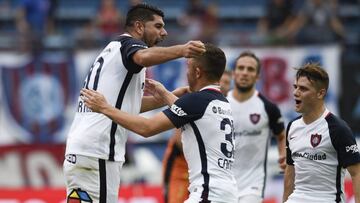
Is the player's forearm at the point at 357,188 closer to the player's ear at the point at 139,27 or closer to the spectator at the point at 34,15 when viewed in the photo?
the player's ear at the point at 139,27

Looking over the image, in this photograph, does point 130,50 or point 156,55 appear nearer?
point 156,55

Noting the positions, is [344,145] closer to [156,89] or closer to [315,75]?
[315,75]

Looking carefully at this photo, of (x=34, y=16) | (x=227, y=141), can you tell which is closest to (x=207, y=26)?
(x=34, y=16)

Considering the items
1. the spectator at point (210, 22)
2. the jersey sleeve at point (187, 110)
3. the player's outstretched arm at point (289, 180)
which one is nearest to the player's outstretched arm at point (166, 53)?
the jersey sleeve at point (187, 110)

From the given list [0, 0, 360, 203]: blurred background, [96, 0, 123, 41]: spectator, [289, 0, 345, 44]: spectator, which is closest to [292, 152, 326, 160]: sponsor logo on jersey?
[0, 0, 360, 203]: blurred background

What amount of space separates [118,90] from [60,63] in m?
9.86

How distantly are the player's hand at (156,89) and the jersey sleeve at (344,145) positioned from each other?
157 cm

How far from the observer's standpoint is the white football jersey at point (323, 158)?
8672 mm

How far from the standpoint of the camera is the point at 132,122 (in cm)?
798

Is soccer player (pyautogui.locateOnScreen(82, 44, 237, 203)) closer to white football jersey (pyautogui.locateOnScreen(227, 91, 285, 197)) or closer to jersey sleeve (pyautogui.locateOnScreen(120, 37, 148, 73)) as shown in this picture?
jersey sleeve (pyautogui.locateOnScreen(120, 37, 148, 73))

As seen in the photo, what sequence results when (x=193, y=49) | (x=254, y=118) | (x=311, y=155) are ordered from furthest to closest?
1. (x=254, y=118)
2. (x=311, y=155)
3. (x=193, y=49)

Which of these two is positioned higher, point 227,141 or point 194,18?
point 194,18

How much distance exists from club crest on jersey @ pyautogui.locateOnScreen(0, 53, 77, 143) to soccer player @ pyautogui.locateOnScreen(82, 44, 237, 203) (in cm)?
1011

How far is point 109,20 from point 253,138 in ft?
26.4
